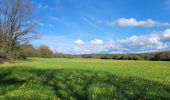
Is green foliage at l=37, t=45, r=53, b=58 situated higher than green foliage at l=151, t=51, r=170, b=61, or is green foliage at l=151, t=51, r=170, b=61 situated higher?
green foliage at l=37, t=45, r=53, b=58

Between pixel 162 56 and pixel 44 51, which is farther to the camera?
pixel 44 51

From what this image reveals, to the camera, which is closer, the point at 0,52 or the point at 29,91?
the point at 29,91

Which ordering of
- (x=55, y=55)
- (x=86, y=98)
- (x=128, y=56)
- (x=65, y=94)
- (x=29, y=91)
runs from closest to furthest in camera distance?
(x=86, y=98)
(x=65, y=94)
(x=29, y=91)
(x=128, y=56)
(x=55, y=55)

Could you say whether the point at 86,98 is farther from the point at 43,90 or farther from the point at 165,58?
the point at 165,58

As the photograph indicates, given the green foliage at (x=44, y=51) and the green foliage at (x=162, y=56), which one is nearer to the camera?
the green foliage at (x=162, y=56)

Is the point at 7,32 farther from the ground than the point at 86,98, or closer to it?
farther from the ground

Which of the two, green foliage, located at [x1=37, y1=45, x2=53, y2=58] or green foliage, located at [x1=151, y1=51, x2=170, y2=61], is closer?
green foliage, located at [x1=151, y1=51, x2=170, y2=61]

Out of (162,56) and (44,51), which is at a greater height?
(44,51)

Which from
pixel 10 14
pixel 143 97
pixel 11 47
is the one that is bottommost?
pixel 143 97

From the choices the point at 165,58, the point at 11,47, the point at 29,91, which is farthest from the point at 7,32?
the point at 165,58

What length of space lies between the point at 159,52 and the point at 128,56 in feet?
52.7

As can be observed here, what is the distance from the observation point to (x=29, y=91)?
10.4 m

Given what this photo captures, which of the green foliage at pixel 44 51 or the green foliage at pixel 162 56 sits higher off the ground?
the green foliage at pixel 44 51

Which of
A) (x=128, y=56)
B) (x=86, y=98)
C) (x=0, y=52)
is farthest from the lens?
(x=128, y=56)
